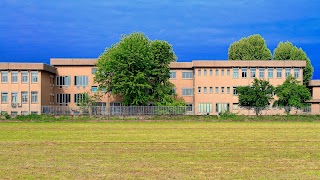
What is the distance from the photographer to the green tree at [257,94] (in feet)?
278

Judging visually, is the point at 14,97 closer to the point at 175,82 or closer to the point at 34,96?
the point at 34,96

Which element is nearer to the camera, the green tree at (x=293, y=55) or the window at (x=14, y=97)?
the window at (x=14, y=97)

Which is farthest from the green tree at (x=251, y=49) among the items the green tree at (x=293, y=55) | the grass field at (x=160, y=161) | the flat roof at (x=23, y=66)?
the grass field at (x=160, y=161)

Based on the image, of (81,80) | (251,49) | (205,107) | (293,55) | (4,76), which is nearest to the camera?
(4,76)

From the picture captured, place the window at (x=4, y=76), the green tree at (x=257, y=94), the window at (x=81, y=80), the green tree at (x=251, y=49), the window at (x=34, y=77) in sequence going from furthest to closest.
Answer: the green tree at (x=251, y=49) < the window at (x=81, y=80) < the window at (x=4, y=76) < the window at (x=34, y=77) < the green tree at (x=257, y=94)

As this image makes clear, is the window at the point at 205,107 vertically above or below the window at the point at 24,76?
below

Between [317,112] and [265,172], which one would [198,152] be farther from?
[317,112]

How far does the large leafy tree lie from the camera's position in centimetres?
8406

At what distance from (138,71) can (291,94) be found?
2455 cm

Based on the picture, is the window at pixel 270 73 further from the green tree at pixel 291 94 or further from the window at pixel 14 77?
the window at pixel 14 77

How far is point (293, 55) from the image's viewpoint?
105938 mm

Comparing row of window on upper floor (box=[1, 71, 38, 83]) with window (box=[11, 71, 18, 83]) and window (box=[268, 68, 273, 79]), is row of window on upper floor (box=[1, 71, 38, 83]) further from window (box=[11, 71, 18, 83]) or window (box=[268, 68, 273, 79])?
window (box=[268, 68, 273, 79])

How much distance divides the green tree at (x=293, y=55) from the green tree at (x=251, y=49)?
2524mm

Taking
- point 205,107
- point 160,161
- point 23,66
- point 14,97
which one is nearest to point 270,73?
point 205,107
